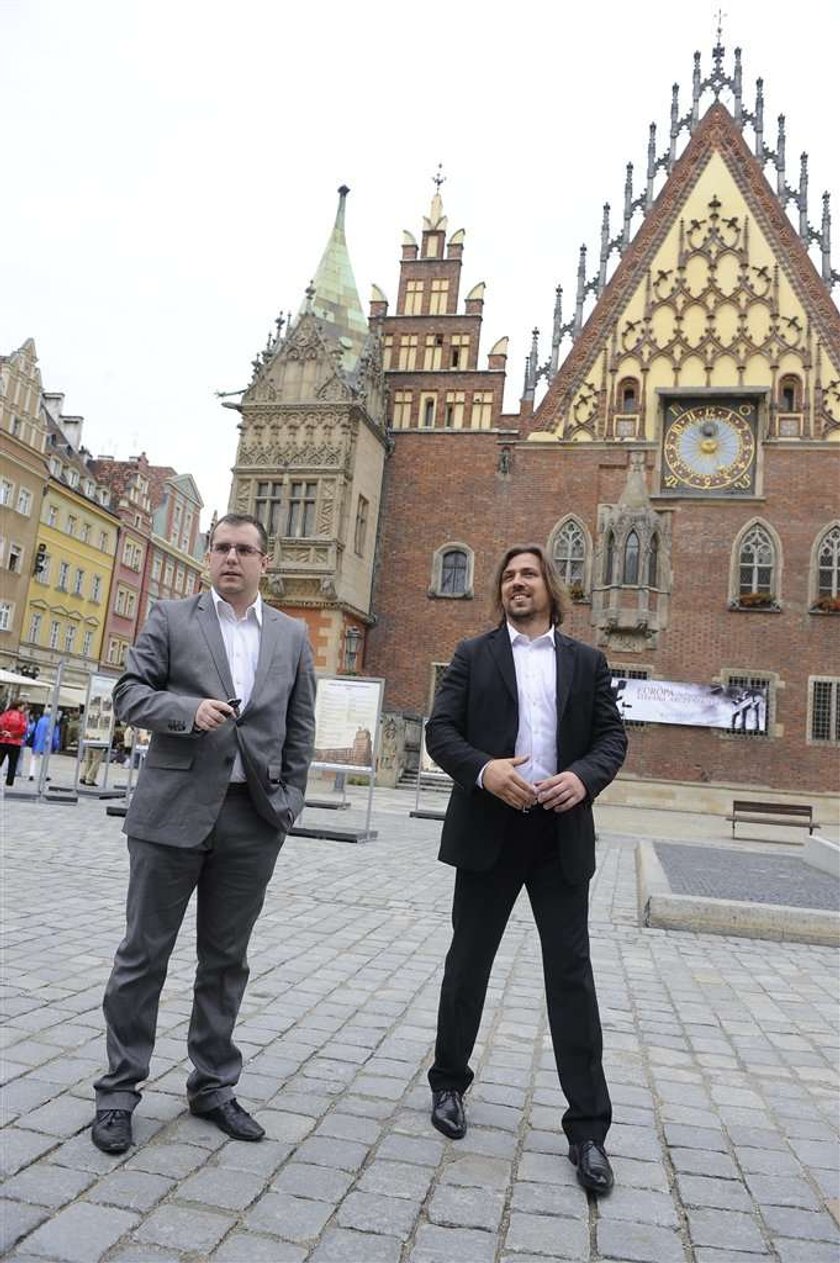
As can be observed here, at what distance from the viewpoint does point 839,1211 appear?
9.42 ft

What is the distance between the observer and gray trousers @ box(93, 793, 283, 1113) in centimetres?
309

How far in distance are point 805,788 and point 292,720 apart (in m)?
22.8

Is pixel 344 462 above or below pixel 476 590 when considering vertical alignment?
above

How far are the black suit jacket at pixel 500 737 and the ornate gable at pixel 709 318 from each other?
24.0 meters

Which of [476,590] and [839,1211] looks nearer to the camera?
[839,1211]

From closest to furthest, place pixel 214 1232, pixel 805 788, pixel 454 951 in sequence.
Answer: pixel 214 1232
pixel 454 951
pixel 805 788

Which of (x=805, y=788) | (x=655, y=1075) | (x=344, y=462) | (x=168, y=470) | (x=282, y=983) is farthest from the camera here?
(x=168, y=470)

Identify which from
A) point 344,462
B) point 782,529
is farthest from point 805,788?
point 344,462

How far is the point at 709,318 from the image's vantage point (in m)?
26.1

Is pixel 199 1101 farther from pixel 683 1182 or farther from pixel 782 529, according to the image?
pixel 782 529

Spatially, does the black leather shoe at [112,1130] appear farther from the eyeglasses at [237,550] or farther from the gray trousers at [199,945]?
the eyeglasses at [237,550]

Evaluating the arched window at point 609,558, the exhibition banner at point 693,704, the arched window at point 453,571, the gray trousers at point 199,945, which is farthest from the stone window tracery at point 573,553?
the gray trousers at point 199,945

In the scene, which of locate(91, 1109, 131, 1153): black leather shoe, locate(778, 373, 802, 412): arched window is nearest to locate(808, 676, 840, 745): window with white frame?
locate(778, 373, 802, 412): arched window

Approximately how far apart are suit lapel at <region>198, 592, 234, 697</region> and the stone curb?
216 inches
